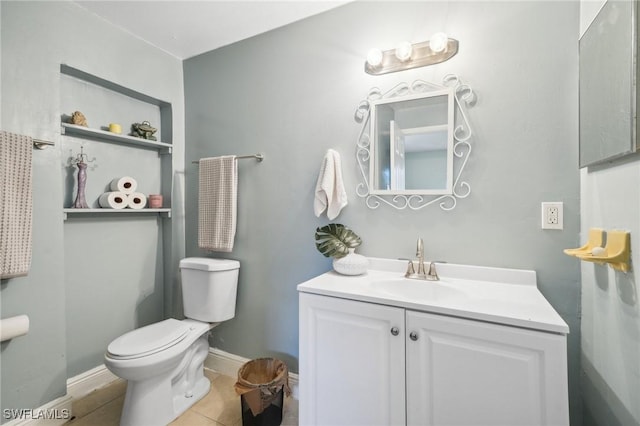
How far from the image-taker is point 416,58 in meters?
1.47

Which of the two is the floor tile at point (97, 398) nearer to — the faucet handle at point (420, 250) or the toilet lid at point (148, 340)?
the toilet lid at point (148, 340)

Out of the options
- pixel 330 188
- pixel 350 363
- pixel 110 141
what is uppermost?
pixel 110 141

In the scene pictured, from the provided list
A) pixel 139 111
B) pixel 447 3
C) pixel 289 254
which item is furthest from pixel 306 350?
Answer: pixel 139 111

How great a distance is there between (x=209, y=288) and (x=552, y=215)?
6.05 ft

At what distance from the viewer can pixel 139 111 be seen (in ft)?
6.88

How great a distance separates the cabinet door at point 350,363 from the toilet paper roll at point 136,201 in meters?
1.38

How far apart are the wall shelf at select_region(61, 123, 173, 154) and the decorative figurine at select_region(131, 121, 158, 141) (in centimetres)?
5

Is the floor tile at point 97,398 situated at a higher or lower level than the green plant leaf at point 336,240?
lower

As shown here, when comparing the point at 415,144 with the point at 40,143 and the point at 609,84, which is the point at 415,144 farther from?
the point at 40,143

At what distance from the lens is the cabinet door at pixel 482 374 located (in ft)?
2.87

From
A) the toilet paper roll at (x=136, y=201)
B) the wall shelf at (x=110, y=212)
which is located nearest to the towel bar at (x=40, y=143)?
the wall shelf at (x=110, y=212)

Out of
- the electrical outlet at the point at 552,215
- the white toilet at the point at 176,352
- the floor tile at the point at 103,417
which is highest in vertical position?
the electrical outlet at the point at 552,215

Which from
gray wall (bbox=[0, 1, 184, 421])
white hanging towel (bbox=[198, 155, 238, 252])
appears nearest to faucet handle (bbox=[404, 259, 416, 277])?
white hanging towel (bbox=[198, 155, 238, 252])

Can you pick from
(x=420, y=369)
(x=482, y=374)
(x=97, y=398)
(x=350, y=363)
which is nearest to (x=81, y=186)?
(x=97, y=398)
